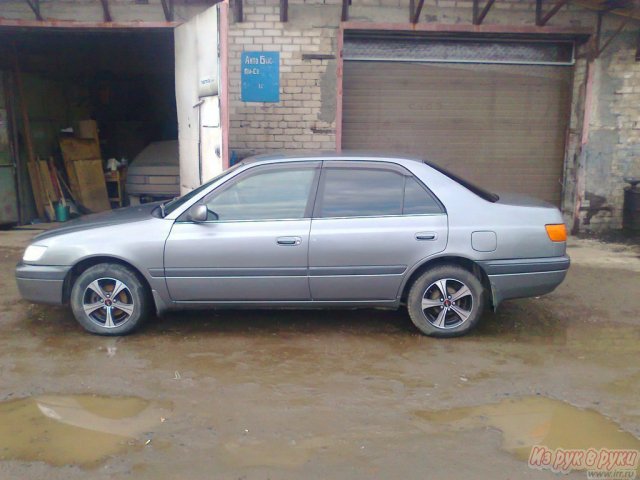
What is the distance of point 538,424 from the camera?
3.97 metres

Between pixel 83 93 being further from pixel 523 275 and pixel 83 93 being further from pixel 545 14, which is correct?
pixel 523 275

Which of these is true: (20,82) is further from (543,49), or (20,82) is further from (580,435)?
(580,435)

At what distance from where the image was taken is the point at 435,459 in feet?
11.7

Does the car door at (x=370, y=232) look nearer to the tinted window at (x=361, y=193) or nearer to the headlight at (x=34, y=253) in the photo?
the tinted window at (x=361, y=193)

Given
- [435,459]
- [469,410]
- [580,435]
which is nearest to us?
[435,459]

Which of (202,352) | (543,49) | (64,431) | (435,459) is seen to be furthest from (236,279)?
(543,49)

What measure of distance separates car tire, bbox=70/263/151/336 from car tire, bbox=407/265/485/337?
7.44ft

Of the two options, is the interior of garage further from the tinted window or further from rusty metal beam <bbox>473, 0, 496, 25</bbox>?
the tinted window

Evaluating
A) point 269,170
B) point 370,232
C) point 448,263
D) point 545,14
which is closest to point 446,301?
point 448,263

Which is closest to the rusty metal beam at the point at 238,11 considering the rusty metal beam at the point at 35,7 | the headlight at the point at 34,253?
the rusty metal beam at the point at 35,7

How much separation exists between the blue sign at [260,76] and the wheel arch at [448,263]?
4685 mm

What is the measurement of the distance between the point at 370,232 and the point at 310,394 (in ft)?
4.82

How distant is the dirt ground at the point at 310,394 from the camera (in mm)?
3557

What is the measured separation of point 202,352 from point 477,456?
239cm
